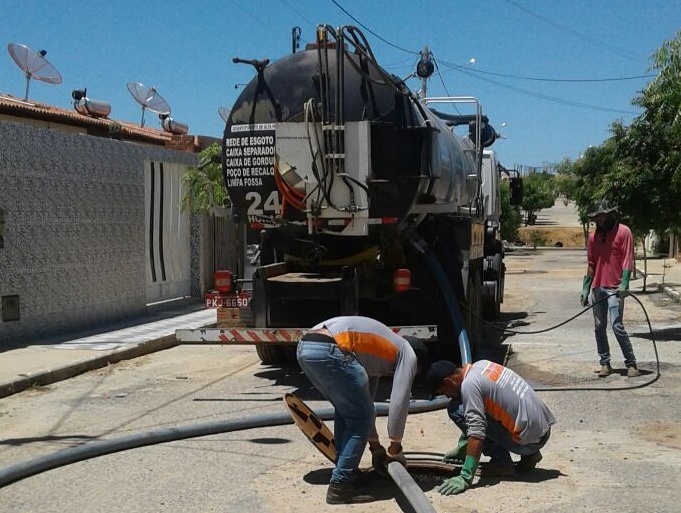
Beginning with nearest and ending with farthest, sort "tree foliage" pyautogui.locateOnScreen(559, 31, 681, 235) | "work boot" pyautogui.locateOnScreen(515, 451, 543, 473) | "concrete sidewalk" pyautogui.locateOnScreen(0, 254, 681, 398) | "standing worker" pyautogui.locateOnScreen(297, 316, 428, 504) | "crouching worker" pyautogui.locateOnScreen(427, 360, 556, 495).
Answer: "standing worker" pyautogui.locateOnScreen(297, 316, 428, 504) → "crouching worker" pyautogui.locateOnScreen(427, 360, 556, 495) → "work boot" pyautogui.locateOnScreen(515, 451, 543, 473) → "concrete sidewalk" pyautogui.locateOnScreen(0, 254, 681, 398) → "tree foliage" pyautogui.locateOnScreen(559, 31, 681, 235)

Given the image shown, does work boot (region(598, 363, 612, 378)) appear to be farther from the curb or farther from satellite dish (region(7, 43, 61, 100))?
satellite dish (region(7, 43, 61, 100))

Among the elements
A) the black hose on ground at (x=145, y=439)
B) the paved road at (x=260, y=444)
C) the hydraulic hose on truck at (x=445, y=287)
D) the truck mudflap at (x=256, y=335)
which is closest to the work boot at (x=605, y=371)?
the paved road at (x=260, y=444)

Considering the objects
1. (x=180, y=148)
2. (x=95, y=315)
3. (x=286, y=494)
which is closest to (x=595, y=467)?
(x=286, y=494)

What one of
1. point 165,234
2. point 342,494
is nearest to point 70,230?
point 165,234

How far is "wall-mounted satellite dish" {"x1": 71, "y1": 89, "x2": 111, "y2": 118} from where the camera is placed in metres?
24.0

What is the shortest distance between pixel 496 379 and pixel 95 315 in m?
9.77

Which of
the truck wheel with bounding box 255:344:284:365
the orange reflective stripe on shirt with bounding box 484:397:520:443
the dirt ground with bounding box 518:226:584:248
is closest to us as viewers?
the orange reflective stripe on shirt with bounding box 484:397:520:443

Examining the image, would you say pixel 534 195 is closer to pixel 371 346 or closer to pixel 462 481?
pixel 462 481

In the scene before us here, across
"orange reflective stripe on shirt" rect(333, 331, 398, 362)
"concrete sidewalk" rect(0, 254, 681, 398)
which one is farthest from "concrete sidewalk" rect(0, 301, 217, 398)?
"orange reflective stripe on shirt" rect(333, 331, 398, 362)

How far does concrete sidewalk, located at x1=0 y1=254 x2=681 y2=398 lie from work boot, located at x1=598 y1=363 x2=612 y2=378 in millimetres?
5987

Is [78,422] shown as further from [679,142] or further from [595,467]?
[679,142]

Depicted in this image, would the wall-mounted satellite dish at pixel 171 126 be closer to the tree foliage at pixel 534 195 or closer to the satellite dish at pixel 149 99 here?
the satellite dish at pixel 149 99

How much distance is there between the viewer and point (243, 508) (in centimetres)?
561

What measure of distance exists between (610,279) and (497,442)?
452 cm
